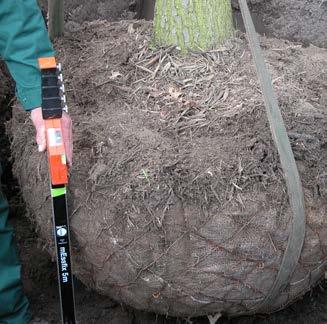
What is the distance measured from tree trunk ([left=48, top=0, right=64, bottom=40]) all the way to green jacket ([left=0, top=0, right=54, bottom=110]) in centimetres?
53

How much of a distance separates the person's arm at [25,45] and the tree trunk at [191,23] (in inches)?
20.6

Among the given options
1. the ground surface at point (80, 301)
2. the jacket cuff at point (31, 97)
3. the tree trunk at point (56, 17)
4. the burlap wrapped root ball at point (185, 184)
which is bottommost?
the ground surface at point (80, 301)

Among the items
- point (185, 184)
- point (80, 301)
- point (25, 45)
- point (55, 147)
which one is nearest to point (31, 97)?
point (25, 45)

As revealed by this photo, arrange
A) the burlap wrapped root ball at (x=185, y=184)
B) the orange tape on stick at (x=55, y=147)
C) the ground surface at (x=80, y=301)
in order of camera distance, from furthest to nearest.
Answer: the ground surface at (x=80, y=301) < the burlap wrapped root ball at (x=185, y=184) < the orange tape on stick at (x=55, y=147)

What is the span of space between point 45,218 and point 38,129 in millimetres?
323

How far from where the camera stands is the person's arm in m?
1.62

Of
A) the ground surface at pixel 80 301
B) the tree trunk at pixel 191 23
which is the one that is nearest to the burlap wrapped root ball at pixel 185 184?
the tree trunk at pixel 191 23

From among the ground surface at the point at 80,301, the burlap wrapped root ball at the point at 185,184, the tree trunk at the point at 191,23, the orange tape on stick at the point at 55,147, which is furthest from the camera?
the ground surface at the point at 80,301

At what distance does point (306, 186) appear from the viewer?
1.66 meters

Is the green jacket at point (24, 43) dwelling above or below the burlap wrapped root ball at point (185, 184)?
above

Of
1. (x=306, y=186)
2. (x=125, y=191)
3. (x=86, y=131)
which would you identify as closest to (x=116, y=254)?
(x=125, y=191)

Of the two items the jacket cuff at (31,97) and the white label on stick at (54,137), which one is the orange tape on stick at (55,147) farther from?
the jacket cuff at (31,97)

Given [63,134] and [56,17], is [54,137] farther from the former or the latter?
[56,17]

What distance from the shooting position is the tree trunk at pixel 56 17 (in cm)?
217
